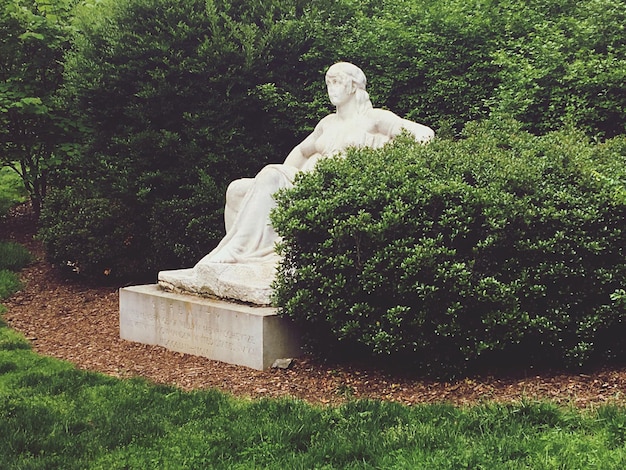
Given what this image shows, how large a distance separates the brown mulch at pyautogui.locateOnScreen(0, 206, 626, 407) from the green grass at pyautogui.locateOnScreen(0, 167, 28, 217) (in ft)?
13.4

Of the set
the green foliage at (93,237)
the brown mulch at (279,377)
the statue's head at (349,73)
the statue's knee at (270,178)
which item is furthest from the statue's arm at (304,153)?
the green foliage at (93,237)

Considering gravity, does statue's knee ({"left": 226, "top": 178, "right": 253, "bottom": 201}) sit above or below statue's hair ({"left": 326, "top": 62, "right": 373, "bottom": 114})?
below

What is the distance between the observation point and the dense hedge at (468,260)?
4.69 metres

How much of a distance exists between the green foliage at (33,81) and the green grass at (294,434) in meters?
6.64

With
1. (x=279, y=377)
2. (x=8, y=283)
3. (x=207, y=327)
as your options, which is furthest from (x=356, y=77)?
(x=8, y=283)

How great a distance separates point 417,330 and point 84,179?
5926 millimetres

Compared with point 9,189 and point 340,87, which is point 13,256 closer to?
point 9,189

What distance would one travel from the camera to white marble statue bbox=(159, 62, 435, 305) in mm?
5770

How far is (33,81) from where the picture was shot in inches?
412

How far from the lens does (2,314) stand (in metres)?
7.94

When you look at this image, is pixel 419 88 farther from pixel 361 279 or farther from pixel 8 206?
pixel 8 206

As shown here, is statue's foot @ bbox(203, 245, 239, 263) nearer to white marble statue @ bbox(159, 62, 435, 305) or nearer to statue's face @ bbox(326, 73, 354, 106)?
white marble statue @ bbox(159, 62, 435, 305)

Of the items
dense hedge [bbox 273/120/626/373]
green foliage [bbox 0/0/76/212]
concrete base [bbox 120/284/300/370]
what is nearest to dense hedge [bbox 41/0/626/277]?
green foliage [bbox 0/0/76/212]

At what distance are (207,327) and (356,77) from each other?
2.56 metres
